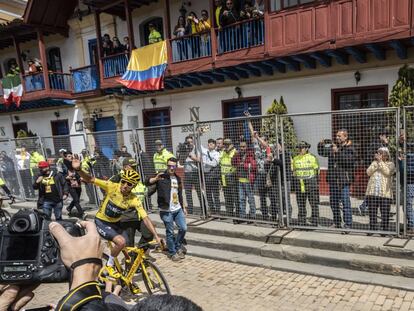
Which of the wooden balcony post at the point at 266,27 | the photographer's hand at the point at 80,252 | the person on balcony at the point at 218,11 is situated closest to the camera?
the photographer's hand at the point at 80,252

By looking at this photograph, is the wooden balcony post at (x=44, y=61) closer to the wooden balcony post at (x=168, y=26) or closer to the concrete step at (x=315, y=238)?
the wooden balcony post at (x=168, y=26)

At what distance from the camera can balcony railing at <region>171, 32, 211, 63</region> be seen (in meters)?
11.6

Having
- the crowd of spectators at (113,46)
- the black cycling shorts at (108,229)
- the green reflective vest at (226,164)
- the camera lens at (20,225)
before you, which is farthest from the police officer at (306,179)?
the crowd of spectators at (113,46)

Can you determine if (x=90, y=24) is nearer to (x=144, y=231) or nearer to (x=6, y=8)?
(x=6, y=8)

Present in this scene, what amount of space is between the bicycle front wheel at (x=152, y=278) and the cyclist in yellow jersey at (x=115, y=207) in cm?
44

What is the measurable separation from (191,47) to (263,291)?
8.93 m

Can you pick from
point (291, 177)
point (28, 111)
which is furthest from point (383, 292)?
point (28, 111)

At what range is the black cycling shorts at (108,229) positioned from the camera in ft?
17.1

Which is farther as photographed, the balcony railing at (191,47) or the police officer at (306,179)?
the balcony railing at (191,47)

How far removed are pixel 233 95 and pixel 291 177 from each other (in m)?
5.99

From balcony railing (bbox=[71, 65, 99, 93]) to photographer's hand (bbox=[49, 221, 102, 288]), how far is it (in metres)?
15.0

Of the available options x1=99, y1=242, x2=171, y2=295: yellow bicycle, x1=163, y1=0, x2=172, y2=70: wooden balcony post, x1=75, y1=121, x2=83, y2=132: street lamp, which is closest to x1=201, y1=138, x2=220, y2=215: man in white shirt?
x1=99, y1=242, x2=171, y2=295: yellow bicycle

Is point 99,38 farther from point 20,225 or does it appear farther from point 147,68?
point 20,225

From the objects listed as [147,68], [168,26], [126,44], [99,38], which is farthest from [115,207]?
[99,38]
